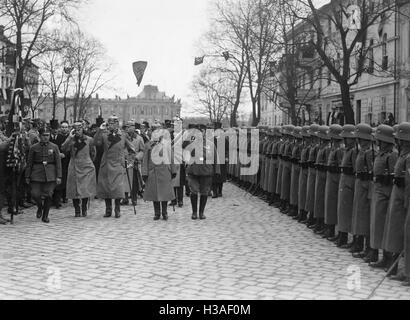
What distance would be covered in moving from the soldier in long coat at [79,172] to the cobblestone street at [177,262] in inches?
21.5

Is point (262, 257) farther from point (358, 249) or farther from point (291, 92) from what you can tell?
point (291, 92)

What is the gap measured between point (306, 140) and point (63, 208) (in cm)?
634

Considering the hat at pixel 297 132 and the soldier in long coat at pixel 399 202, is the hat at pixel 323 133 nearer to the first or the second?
the hat at pixel 297 132

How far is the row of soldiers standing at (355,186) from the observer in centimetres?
784

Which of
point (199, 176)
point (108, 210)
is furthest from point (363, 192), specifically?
point (108, 210)

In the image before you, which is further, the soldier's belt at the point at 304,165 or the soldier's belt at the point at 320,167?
the soldier's belt at the point at 304,165

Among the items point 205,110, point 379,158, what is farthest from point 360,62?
point 205,110

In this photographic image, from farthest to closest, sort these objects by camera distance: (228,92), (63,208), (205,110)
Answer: (205,110), (228,92), (63,208)

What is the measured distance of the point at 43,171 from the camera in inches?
505

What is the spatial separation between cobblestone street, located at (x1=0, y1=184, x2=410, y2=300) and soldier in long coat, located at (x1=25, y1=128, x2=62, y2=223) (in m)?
0.54

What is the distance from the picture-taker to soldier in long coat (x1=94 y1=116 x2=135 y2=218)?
13.7 meters

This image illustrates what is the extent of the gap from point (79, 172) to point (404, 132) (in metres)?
8.03

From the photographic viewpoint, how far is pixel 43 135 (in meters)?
13.0

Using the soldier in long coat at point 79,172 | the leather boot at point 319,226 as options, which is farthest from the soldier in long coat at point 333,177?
the soldier in long coat at point 79,172
